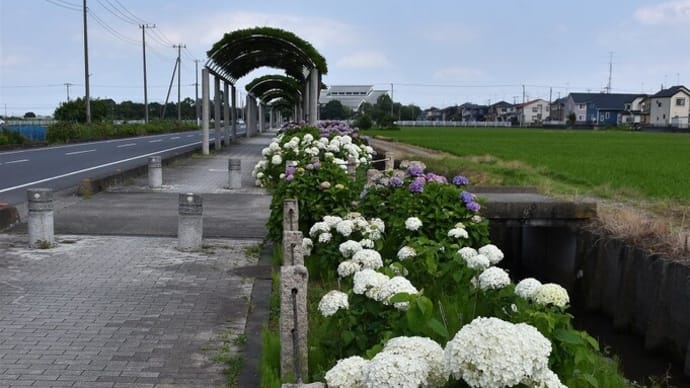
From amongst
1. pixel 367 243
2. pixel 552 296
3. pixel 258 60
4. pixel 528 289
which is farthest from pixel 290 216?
pixel 258 60

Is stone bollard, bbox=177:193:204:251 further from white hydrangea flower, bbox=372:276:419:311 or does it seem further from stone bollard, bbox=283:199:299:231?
white hydrangea flower, bbox=372:276:419:311

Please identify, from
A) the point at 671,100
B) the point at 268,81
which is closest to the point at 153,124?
the point at 268,81

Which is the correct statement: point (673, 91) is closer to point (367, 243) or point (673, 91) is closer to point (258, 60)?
point (258, 60)

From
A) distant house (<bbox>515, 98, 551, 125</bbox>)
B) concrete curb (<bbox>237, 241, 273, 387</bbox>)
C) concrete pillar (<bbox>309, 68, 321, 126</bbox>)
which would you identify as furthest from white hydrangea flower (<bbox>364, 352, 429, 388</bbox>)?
distant house (<bbox>515, 98, 551, 125</bbox>)

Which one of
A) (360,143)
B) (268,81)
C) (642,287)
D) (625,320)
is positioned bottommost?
(625,320)

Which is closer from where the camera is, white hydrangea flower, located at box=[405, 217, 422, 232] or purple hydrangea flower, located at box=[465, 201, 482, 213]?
white hydrangea flower, located at box=[405, 217, 422, 232]

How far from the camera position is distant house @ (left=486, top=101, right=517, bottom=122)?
5474 inches

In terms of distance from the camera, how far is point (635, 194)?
1311 centimetres

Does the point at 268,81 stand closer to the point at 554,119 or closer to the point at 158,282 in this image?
the point at 158,282

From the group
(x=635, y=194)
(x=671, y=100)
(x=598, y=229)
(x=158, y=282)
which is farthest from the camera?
(x=671, y=100)

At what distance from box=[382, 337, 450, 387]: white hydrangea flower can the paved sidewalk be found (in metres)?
1.97

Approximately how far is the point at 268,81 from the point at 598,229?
33037 mm

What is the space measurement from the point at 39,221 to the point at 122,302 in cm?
295

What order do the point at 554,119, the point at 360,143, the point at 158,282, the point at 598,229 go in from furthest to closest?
the point at 554,119 → the point at 360,143 → the point at 598,229 → the point at 158,282
